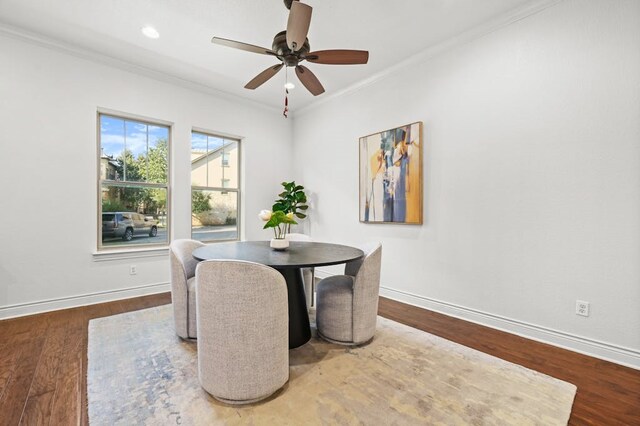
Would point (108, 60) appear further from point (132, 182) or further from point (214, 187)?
point (214, 187)

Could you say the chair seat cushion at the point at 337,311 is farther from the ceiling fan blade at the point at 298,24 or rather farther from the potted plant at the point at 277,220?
the ceiling fan blade at the point at 298,24

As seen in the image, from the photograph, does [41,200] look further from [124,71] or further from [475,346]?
[475,346]

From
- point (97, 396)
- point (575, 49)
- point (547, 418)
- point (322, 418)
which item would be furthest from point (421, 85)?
point (97, 396)

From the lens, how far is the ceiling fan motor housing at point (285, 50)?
7.47 feet

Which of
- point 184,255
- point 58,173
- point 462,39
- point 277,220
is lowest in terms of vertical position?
point 184,255

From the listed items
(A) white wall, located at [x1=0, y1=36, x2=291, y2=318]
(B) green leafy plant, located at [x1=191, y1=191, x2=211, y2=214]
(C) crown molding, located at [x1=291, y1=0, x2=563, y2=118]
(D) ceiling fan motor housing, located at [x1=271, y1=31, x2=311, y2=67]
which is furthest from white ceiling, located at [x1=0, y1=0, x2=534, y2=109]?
(B) green leafy plant, located at [x1=191, y1=191, x2=211, y2=214]

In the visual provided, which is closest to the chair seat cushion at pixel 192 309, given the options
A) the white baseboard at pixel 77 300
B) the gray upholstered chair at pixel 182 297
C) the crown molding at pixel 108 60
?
the gray upholstered chair at pixel 182 297

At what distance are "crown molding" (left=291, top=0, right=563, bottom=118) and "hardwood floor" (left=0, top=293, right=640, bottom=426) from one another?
9.74 feet

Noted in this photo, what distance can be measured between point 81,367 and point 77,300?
1.76 meters

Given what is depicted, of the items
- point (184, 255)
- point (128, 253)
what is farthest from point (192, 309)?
point (128, 253)

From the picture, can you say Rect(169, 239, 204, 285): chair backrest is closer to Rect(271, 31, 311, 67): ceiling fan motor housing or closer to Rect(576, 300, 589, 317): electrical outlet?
Rect(271, 31, 311, 67): ceiling fan motor housing

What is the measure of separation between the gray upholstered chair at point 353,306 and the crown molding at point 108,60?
146 inches

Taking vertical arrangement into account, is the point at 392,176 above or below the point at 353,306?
above

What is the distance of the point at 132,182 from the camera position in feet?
12.9
